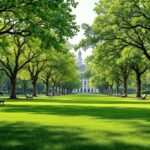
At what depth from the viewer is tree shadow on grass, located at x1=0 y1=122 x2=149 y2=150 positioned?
10.8 metres

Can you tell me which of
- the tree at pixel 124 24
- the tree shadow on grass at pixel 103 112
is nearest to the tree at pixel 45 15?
the tree shadow on grass at pixel 103 112

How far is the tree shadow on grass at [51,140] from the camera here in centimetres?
1080

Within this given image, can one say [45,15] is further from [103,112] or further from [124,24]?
[124,24]

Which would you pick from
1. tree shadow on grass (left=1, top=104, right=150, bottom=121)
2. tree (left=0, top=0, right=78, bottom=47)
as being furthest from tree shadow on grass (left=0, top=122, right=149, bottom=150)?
tree (left=0, top=0, right=78, bottom=47)

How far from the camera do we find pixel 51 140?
1209 centimetres

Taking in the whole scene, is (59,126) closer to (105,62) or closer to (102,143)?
(102,143)

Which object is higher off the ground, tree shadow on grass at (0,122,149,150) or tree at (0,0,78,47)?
tree at (0,0,78,47)

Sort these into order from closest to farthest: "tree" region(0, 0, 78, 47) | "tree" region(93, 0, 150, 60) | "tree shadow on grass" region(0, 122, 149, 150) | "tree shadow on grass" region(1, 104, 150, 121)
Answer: "tree shadow on grass" region(0, 122, 149, 150)
"tree shadow on grass" region(1, 104, 150, 121)
"tree" region(0, 0, 78, 47)
"tree" region(93, 0, 150, 60)

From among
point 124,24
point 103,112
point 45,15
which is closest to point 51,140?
point 103,112

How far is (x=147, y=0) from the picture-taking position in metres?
31.6

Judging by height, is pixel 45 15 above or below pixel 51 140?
above

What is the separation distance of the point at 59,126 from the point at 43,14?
11.4m

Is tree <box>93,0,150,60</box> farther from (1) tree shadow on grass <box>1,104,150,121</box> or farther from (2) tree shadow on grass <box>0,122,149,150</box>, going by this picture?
(2) tree shadow on grass <box>0,122,149,150</box>

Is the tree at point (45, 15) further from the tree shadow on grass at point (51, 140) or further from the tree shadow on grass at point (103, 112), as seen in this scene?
the tree shadow on grass at point (51, 140)
